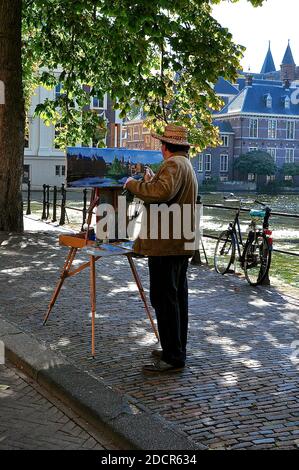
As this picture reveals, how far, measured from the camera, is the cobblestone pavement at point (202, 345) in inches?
163

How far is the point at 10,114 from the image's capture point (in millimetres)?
13781

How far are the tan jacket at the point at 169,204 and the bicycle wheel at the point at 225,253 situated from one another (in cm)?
504

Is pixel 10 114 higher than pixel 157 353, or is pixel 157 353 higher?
pixel 10 114

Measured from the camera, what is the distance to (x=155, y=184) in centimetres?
495

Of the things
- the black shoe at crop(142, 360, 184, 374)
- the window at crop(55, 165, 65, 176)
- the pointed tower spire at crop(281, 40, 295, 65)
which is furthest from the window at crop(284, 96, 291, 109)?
the black shoe at crop(142, 360, 184, 374)

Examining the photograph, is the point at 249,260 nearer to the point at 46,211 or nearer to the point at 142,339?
the point at 142,339

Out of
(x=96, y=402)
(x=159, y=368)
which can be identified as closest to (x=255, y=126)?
(x=159, y=368)

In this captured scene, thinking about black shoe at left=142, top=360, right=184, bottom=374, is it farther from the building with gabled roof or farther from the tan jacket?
the building with gabled roof

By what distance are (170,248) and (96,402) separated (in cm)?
134

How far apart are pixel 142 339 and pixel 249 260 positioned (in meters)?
3.67

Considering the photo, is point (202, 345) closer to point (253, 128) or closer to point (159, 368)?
point (159, 368)

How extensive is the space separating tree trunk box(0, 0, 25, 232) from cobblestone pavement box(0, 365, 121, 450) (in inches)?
373

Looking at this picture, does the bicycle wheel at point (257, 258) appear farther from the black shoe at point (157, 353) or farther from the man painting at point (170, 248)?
the man painting at point (170, 248)

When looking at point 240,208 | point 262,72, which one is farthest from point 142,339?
point 262,72
